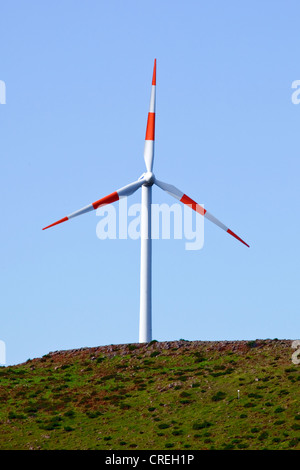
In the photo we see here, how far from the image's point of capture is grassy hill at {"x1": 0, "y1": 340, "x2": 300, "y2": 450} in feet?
294

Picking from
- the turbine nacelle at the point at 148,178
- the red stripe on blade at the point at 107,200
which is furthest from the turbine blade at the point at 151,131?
the red stripe on blade at the point at 107,200

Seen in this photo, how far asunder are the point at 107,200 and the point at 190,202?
10.0 meters

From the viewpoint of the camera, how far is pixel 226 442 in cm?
8700

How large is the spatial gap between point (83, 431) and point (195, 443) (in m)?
12.3

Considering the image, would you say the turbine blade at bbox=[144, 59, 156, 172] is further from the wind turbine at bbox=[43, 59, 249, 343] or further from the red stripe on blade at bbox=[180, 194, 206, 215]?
the red stripe on blade at bbox=[180, 194, 206, 215]

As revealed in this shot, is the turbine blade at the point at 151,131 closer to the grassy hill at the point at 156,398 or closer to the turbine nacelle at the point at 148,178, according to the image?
the turbine nacelle at the point at 148,178

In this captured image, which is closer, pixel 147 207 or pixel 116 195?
pixel 147 207

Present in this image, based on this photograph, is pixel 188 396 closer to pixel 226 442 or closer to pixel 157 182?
pixel 226 442

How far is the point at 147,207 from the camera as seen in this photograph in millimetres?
111438

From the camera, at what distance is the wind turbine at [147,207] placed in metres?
111

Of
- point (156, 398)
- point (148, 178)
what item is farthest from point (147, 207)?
point (156, 398)

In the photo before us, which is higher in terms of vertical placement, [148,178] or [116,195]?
[148,178]

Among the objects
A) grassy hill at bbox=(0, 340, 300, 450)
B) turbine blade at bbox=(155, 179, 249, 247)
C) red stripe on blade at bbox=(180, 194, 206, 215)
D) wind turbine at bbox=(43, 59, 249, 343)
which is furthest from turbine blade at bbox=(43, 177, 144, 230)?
grassy hill at bbox=(0, 340, 300, 450)

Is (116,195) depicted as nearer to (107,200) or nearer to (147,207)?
(107,200)
